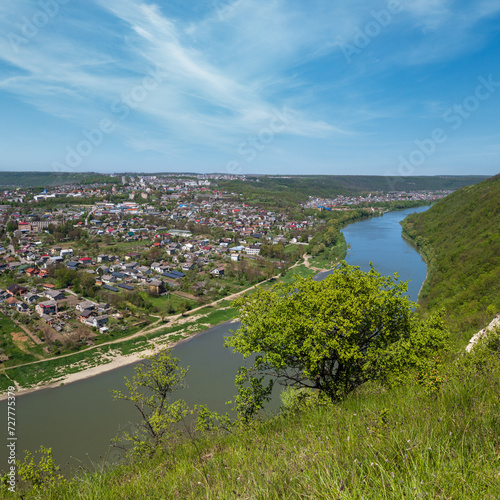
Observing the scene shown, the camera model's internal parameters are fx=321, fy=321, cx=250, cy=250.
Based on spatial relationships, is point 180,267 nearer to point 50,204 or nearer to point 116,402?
point 116,402

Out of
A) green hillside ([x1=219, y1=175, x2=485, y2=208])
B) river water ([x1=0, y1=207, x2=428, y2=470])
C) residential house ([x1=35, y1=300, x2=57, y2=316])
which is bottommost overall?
river water ([x1=0, y1=207, x2=428, y2=470])

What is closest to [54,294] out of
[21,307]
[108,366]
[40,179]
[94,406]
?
[21,307]

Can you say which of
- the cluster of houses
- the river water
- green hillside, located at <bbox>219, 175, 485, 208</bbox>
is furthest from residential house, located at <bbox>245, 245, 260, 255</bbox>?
green hillside, located at <bbox>219, 175, 485, 208</bbox>

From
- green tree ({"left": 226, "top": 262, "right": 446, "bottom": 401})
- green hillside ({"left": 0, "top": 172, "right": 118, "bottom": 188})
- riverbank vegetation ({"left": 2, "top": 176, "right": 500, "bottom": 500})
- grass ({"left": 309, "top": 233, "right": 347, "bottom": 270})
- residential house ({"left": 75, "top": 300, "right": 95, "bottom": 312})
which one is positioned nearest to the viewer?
riverbank vegetation ({"left": 2, "top": 176, "right": 500, "bottom": 500})

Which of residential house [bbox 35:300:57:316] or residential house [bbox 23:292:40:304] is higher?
residential house [bbox 23:292:40:304]

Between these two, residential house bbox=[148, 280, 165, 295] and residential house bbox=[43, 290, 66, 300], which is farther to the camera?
residential house bbox=[148, 280, 165, 295]

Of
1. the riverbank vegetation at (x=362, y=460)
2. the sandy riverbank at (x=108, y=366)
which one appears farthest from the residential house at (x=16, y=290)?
the riverbank vegetation at (x=362, y=460)

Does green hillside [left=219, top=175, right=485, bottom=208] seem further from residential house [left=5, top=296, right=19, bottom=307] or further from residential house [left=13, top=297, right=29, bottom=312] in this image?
residential house [left=13, top=297, right=29, bottom=312]

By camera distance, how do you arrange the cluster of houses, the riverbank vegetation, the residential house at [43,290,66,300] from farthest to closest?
the residential house at [43,290,66,300], the cluster of houses, the riverbank vegetation
